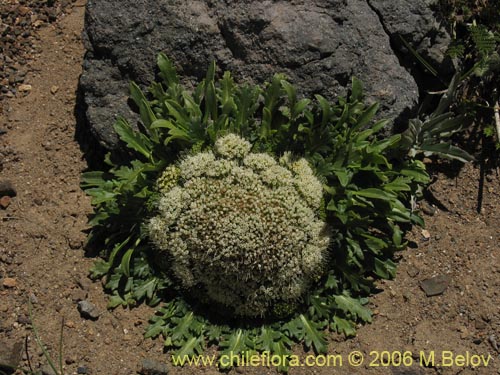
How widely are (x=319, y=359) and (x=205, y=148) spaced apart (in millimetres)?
1828

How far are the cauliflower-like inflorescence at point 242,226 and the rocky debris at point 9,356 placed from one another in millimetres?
1288

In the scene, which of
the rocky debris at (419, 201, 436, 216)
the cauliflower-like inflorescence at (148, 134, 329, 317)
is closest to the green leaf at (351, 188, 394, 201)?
the cauliflower-like inflorescence at (148, 134, 329, 317)

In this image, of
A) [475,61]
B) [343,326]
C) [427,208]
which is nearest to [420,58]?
[475,61]

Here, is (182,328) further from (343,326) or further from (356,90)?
(356,90)

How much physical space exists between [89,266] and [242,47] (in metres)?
2.13

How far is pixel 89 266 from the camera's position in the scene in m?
5.18

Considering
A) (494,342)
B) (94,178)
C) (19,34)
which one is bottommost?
(494,342)

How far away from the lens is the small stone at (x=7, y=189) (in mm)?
5273

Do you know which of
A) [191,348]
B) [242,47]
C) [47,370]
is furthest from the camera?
[242,47]

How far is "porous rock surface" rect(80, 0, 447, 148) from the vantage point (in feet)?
16.1

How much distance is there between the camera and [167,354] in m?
4.89

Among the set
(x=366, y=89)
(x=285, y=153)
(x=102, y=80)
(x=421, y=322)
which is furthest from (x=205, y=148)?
(x=421, y=322)

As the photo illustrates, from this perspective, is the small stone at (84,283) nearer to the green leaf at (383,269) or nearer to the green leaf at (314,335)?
the green leaf at (314,335)

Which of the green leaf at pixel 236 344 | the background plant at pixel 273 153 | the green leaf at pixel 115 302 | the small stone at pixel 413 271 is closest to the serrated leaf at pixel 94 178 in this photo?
the background plant at pixel 273 153
